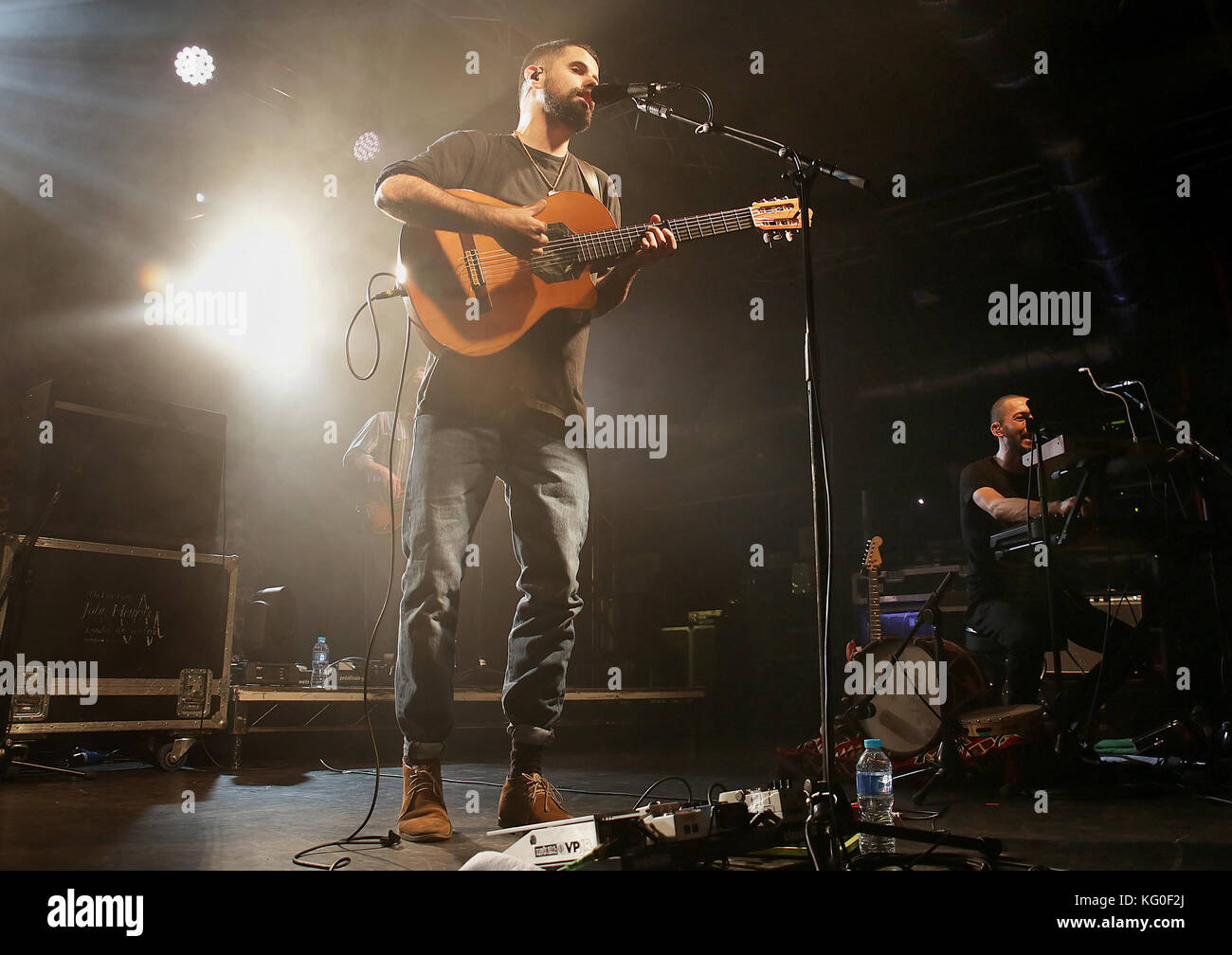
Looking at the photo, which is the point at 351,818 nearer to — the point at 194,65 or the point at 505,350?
the point at 505,350

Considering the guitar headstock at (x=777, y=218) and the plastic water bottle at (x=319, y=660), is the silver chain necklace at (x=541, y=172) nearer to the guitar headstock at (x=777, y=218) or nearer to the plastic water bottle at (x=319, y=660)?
the guitar headstock at (x=777, y=218)

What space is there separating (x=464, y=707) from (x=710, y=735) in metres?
2.65

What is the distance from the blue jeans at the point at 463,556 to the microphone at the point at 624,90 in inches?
36.8

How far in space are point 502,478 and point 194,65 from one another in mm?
4331

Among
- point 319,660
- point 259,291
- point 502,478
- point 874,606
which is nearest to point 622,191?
point 259,291

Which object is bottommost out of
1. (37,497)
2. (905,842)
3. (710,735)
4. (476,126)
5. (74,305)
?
(710,735)

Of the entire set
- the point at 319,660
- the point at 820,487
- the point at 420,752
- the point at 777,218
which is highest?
the point at 777,218

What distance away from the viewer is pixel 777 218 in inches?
92.0

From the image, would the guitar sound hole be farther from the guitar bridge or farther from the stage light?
the stage light

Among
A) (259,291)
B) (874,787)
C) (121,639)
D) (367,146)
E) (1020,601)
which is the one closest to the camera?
(874,787)

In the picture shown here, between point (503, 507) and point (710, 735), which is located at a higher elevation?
point (503, 507)

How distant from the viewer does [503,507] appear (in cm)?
607

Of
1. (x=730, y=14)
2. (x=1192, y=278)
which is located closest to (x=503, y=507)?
(x=730, y=14)

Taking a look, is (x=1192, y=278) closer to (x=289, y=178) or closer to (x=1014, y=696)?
(x=1014, y=696)
